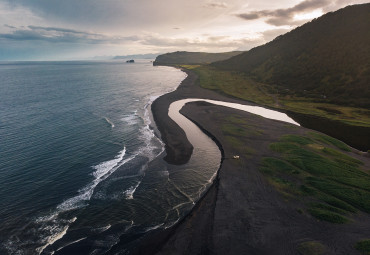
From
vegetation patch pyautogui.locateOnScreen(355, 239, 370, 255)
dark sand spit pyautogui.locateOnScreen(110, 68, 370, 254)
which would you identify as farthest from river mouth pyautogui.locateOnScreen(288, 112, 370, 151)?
vegetation patch pyautogui.locateOnScreen(355, 239, 370, 255)

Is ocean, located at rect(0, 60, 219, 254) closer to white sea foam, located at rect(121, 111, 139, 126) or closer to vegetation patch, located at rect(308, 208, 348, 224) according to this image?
white sea foam, located at rect(121, 111, 139, 126)

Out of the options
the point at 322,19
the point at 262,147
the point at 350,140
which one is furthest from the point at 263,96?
the point at 322,19

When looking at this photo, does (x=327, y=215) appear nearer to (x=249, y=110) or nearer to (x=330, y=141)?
(x=330, y=141)

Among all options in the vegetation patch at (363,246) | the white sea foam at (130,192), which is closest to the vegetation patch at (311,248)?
the vegetation patch at (363,246)

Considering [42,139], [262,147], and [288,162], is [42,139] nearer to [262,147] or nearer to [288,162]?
[262,147]

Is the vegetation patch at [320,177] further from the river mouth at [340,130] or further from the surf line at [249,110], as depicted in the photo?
the surf line at [249,110]
